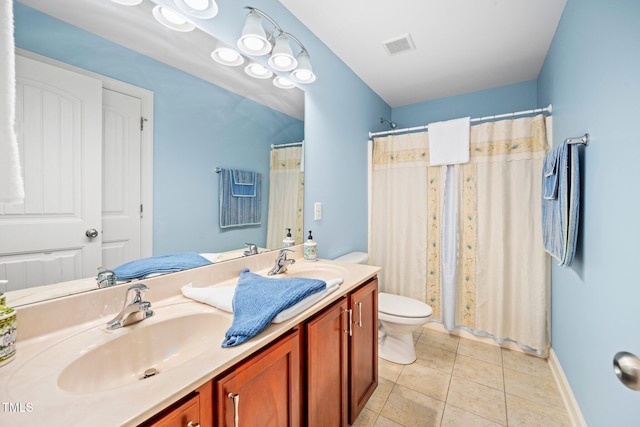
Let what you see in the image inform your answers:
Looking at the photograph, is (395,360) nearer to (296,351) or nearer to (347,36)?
(296,351)

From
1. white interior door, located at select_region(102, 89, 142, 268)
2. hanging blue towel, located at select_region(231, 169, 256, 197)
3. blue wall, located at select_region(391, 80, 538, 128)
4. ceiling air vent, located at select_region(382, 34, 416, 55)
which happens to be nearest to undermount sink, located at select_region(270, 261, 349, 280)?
hanging blue towel, located at select_region(231, 169, 256, 197)

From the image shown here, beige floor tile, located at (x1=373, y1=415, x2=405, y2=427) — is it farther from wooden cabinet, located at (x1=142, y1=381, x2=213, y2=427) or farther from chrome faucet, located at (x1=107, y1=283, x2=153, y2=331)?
chrome faucet, located at (x1=107, y1=283, x2=153, y2=331)

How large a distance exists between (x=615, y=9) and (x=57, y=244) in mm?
2132

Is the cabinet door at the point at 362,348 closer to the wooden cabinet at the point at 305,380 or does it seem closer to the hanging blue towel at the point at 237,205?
the wooden cabinet at the point at 305,380

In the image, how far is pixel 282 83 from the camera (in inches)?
63.7

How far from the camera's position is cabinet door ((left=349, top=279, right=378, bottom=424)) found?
1.33 meters

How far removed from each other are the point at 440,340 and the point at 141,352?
2.31 m

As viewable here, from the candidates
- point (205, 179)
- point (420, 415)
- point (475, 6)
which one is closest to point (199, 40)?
point (205, 179)

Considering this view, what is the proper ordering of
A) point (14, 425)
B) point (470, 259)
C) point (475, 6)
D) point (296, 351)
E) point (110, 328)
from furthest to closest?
point (470, 259), point (475, 6), point (296, 351), point (110, 328), point (14, 425)

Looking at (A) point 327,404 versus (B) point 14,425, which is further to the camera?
(A) point 327,404

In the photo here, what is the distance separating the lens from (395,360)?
2012 mm

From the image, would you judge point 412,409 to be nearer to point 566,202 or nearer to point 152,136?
point 566,202

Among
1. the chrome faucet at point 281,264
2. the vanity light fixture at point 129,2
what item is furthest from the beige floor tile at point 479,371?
the vanity light fixture at point 129,2

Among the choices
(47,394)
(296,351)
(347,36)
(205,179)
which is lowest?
(296,351)
